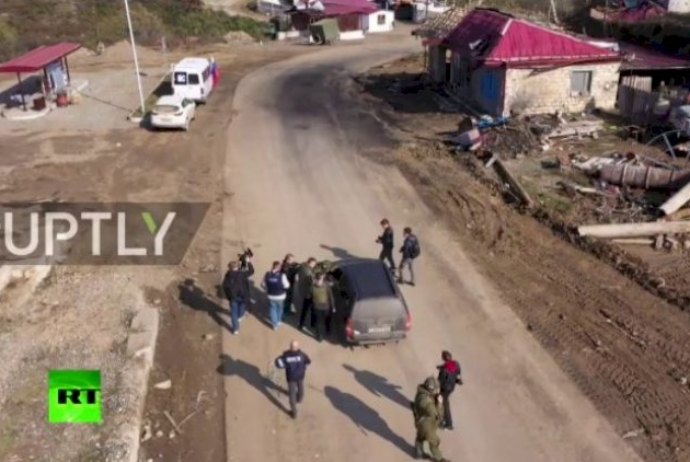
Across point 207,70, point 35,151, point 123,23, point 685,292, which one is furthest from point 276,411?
point 123,23

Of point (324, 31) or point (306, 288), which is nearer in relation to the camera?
point (306, 288)

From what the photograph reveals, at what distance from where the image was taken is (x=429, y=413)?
11.7m

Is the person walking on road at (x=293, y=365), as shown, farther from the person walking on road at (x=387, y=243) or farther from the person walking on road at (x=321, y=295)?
the person walking on road at (x=387, y=243)

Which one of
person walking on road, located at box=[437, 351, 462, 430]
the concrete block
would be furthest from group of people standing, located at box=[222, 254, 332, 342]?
person walking on road, located at box=[437, 351, 462, 430]

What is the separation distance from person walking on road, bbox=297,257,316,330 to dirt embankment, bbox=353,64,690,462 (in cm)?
508

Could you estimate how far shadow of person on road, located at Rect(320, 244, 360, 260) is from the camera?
19684mm

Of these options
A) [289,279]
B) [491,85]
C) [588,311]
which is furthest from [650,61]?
[289,279]

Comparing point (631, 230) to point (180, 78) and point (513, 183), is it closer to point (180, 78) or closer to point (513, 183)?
point (513, 183)

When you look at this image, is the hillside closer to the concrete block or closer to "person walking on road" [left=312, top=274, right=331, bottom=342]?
the concrete block

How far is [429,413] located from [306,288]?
196 inches

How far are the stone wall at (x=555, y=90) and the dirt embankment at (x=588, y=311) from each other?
7.72 m

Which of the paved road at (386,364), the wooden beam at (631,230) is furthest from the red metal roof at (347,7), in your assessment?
the wooden beam at (631,230)

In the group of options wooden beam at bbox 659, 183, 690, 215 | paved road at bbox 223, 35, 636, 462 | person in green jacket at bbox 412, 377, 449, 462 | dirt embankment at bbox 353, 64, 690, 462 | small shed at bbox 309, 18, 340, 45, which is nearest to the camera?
person in green jacket at bbox 412, 377, 449, 462

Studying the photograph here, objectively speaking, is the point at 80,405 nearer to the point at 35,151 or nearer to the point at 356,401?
the point at 356,401
